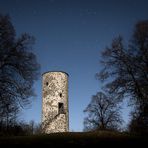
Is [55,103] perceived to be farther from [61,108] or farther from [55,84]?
[55,84]

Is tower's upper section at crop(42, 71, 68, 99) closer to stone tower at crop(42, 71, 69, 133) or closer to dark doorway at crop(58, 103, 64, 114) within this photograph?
stone tower at crop(42, 71, 69, 133)

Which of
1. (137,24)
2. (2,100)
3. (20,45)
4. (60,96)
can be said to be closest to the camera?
(2,100)

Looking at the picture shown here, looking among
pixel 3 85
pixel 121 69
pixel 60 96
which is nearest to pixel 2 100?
pixel 3 85

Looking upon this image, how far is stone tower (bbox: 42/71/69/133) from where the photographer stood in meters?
44.2

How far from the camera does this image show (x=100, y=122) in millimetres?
46750

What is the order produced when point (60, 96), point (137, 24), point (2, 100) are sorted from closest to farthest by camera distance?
1. point (2, 100)
2. point (137, 24)
3. point (60, 96)

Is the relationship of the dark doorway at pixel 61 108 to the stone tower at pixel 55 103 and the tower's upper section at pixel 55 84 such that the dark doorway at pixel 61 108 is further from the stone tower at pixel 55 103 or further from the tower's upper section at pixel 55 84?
the tower's upper section at pixel 55 84

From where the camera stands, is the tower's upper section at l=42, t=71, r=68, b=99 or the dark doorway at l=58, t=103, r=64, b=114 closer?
the tower's upper section at l=42, t=71, r=68, b=99

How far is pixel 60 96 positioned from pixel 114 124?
302 inches

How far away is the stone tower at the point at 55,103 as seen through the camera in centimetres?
4419

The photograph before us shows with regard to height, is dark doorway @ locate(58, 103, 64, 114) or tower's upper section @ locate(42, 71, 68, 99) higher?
tower's upper section @ locate(42, 71, 68, 99)

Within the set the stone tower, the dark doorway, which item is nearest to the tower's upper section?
the stone tower

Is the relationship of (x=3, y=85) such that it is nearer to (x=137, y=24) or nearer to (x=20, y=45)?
(x=20, y=45)

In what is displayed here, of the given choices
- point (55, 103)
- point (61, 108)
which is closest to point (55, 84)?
point (55, 103)
